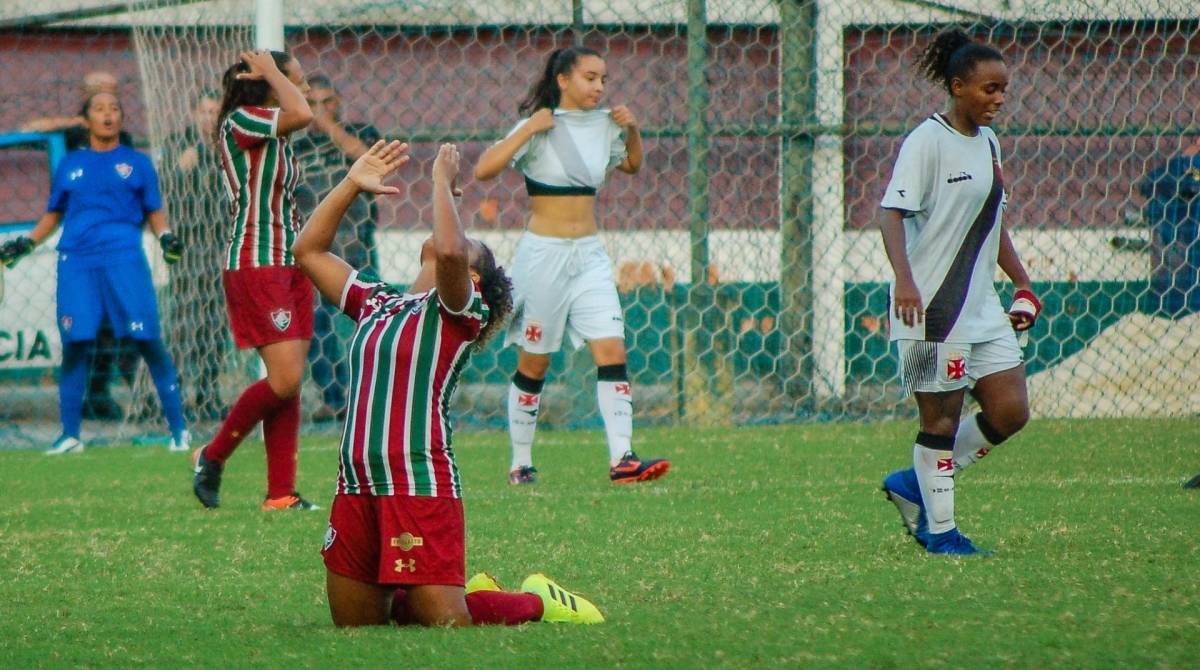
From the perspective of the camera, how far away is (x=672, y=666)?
12.1 ft

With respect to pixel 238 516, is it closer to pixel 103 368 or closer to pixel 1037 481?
pixel 1037 481

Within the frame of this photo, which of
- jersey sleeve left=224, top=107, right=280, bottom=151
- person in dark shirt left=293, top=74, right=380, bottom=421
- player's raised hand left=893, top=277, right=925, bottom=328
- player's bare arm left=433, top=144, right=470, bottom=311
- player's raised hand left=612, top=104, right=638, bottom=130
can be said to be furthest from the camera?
person in dark shirt left=293, top=74, right=380, bottom=421

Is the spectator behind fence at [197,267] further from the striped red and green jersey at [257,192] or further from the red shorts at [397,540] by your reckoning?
the red shorts at [397,540]

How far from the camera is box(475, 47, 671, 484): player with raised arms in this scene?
25.3 ft

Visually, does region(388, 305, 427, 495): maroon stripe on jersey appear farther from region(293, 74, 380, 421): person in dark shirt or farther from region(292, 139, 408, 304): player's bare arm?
region(293, 74, 380, 421): person in dark shirt

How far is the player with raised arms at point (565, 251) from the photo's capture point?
7.73m

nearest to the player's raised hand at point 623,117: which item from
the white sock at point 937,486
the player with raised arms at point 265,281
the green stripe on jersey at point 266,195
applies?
the player with raised arms at point 265,281

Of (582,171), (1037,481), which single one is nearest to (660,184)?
(582,171)

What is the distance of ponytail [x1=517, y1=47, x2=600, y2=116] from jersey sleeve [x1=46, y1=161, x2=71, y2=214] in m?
3.27

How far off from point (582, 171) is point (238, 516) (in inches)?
91.5

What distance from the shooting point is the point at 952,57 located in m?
5.44

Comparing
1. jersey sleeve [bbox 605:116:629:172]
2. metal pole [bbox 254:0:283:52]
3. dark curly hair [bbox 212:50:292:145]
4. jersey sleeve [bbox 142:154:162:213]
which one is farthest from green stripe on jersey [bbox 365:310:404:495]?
jersey sleeve [bbox 142:154:162:213]

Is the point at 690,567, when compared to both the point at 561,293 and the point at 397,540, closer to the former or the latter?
the point at 397,540

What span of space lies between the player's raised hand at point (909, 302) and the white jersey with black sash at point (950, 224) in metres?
0.07
